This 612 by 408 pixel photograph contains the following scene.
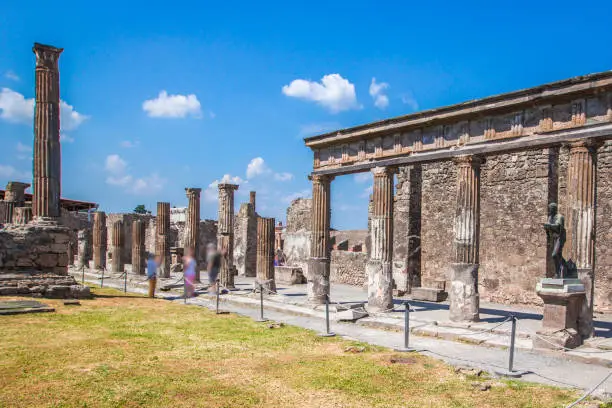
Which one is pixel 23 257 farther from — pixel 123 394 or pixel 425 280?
pixel 425 280

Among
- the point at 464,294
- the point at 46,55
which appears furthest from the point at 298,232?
the point at 464,294

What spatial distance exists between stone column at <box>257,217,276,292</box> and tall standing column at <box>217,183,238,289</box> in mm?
1403

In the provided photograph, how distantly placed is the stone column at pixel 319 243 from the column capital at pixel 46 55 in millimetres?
9942

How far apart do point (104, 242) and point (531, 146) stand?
24.9 m

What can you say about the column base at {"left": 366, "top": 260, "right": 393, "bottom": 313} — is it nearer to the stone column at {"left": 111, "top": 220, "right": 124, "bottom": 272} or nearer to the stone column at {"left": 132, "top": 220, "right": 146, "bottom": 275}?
the stone column at {"left": 132, "top": 220, "right": 146, "bottom": 275}

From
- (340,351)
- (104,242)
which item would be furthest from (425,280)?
(104,242)

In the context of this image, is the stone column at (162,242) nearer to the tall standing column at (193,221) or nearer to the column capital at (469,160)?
the tall standing column at (193,221)

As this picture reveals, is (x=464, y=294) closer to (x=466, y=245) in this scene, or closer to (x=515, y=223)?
(x=466, y=245)

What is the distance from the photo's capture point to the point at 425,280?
20469 mm

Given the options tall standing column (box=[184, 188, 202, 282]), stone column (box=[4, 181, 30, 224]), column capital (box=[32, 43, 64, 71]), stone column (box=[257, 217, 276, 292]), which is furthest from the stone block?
stone column (box=[4, 181, 30, 224])

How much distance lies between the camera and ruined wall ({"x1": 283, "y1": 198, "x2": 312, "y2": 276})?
1220 inches

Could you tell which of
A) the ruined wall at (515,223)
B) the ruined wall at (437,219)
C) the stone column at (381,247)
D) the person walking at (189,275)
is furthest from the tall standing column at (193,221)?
the ruined wall at (515,223)

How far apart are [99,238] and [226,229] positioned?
11302 millimetres

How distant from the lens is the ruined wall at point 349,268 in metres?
23.8
